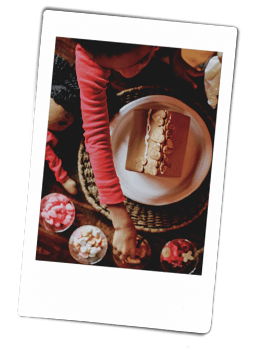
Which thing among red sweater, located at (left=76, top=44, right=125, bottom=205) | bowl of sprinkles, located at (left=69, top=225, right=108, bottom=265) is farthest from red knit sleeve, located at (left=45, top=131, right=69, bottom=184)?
bowl of sprinkles, located at (left=69, top=225, right=108, bottom=265)

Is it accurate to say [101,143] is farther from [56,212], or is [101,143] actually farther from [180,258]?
[180,258]

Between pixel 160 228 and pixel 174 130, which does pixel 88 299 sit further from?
pixel 174 130

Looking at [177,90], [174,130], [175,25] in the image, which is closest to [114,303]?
[174,130]

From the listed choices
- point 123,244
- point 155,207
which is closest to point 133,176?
point 155,207

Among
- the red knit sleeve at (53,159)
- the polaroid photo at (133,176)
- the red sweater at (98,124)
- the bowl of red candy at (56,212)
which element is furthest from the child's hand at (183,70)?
the bowl of red candy at (56,212)

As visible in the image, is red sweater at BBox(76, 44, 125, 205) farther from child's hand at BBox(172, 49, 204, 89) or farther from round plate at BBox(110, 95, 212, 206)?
child's hand at BBox(172, 49, 204, 89)

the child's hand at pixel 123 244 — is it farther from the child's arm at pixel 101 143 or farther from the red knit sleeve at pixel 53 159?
the red knit sleeve at pixel 53 159
